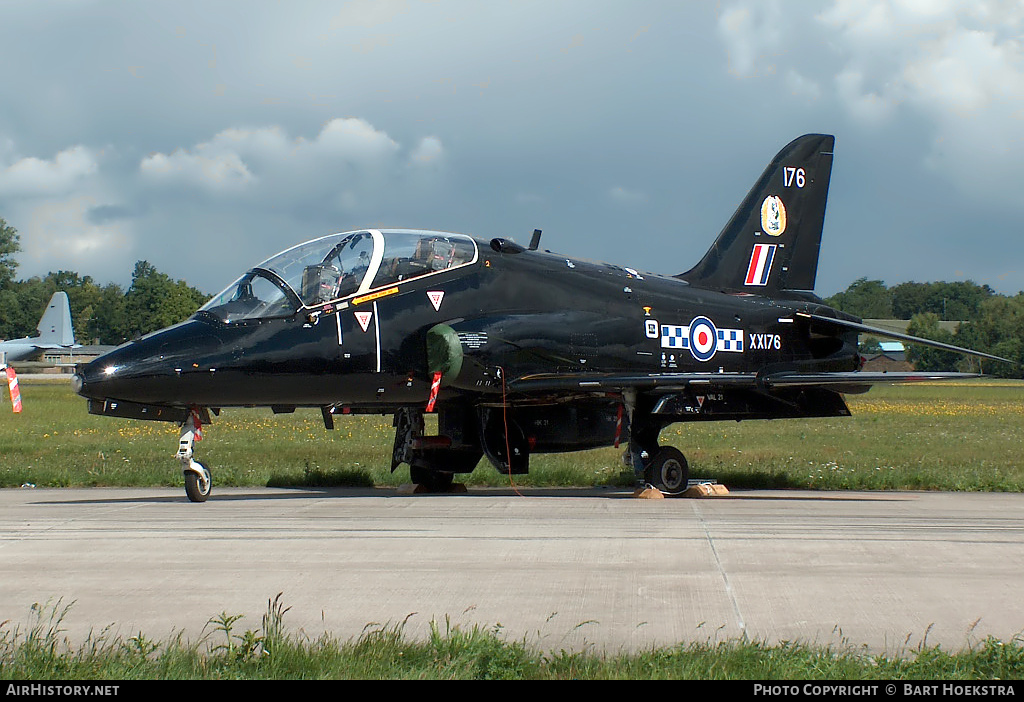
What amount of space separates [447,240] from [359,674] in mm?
10279

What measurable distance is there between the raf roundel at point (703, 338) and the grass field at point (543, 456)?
2.21 metres

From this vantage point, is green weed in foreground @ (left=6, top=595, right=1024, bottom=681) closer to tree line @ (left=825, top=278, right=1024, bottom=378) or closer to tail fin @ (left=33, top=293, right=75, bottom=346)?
tree line @ (left=825, top=278, right=1024, bottom=378)

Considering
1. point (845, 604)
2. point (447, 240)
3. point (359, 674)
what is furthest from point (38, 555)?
point (447, 240)

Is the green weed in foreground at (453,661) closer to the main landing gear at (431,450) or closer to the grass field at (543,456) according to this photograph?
the main landing gear at (431,450)

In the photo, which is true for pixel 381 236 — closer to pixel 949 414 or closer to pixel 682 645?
pixel 682 645

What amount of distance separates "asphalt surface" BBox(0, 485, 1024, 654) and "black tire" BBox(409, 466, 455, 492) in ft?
10.0

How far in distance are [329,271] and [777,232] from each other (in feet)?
28.6

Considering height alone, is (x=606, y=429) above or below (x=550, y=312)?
below

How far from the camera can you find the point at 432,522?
1126 centimetres

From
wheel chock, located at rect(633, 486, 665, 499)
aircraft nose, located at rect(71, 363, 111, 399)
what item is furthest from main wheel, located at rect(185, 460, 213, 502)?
wheel chock, located at rect(633, 486, 665, 499)

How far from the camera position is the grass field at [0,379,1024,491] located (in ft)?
55.8

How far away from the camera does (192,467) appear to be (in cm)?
1345

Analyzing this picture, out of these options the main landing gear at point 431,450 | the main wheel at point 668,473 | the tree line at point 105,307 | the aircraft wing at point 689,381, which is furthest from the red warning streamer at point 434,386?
the tree line at point 105,307

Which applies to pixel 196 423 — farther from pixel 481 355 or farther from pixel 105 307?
pixel 105 307
